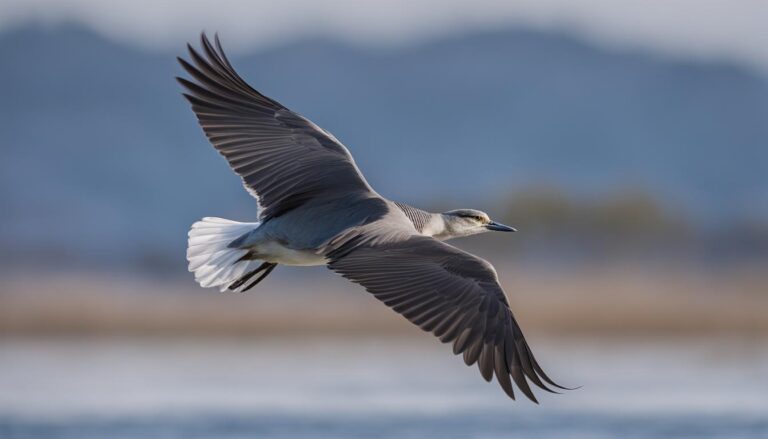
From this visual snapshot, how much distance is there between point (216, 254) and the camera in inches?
404

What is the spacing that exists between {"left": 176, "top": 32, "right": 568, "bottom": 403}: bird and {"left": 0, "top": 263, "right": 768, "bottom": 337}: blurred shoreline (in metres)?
14.4

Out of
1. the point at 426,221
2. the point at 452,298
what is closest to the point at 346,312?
the point at 426,221

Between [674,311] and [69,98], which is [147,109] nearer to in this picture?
[69,98]

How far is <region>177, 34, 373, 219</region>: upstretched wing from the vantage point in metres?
10.2

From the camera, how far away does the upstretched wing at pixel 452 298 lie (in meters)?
8.80

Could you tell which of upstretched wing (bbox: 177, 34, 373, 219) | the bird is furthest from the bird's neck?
upstretched wing (bbox: 177, 34, 373, 219)

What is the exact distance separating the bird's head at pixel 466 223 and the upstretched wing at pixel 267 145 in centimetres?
106

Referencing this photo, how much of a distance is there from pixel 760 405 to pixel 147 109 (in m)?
140

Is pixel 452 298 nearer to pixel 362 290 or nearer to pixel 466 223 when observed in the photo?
pixel 466 223

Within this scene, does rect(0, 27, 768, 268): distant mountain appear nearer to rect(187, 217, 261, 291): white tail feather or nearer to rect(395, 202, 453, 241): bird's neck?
rect(395, 202, 453, 241): bird's neck

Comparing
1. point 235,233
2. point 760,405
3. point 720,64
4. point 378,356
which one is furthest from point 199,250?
point 720,64

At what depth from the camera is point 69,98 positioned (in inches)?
5989

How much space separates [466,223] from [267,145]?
5.51 feet

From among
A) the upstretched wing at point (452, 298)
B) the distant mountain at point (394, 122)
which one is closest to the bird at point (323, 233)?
the upstretched wing at point (452, 298)
